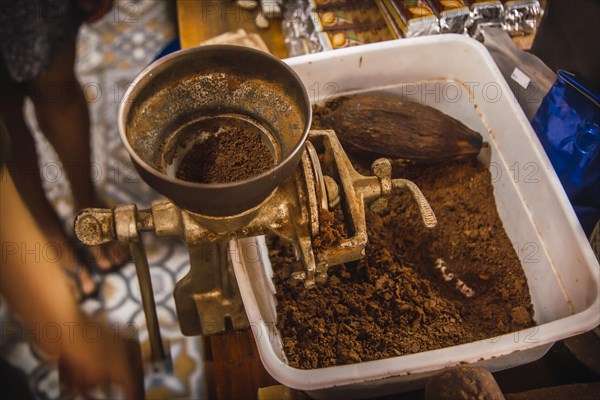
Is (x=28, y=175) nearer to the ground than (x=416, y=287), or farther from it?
nearer to the ground

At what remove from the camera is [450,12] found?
1238mm

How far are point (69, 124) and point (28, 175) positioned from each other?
0.21 meters

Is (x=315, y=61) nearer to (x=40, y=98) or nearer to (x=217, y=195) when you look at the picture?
(x=217, y=195)

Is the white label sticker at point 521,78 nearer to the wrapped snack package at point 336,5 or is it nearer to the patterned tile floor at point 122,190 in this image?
the wrapped snack package at point 336,5

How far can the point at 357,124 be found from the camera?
1004 millimetres

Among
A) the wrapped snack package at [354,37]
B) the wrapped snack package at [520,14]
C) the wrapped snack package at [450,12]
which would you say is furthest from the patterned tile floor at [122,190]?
the wrapped snack package at [520,14]

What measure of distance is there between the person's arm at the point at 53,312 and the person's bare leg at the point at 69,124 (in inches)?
5.3

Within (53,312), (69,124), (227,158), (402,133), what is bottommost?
(53,312)

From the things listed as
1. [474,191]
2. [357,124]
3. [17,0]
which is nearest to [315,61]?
[357,124]

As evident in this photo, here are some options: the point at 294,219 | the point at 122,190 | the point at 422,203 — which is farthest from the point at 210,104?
the point at 122,190

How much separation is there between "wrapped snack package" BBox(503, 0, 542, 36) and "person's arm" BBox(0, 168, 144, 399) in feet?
3.91

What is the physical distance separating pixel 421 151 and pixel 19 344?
3.54 ft

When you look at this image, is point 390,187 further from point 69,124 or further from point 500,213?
point 69,124

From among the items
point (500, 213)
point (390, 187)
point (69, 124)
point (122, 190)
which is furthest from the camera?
point (69, 124)
